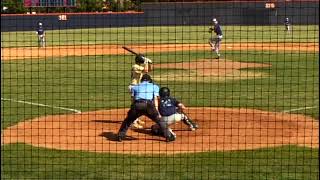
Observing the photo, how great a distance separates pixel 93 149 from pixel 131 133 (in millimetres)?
1209

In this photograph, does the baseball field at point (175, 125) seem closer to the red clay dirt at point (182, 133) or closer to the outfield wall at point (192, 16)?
the red clay dirt at point (182, 133)

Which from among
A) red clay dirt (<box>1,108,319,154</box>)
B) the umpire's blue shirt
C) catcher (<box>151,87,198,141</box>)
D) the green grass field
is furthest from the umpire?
the green grass field

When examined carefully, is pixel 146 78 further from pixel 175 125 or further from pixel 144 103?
pixel 175 125

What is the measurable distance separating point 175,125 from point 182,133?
2.28 ft

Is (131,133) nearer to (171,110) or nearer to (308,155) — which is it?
(171,110)

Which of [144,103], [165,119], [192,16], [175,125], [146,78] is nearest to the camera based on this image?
[144,103]

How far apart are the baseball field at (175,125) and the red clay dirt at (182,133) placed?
0.06ft

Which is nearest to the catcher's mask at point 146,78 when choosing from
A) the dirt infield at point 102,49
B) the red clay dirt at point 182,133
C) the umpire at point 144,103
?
the umpire at point 144,103

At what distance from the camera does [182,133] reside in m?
10.5

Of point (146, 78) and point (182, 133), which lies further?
point (182, 133)

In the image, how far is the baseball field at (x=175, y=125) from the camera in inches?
324

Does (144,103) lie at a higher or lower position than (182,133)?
higher

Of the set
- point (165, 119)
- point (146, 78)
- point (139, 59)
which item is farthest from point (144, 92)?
point (139, 59)

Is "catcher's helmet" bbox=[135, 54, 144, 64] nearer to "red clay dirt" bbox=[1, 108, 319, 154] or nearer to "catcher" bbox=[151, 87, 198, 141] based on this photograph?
"catcher" bbox=[151, 87, 198, 141]
